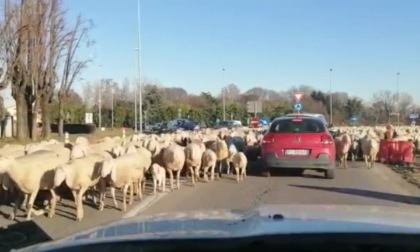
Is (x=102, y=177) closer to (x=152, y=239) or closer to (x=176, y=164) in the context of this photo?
(x=176, y=164)

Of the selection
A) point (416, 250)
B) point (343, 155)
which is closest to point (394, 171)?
point (343, 155)

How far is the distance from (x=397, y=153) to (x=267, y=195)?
39.6 feet

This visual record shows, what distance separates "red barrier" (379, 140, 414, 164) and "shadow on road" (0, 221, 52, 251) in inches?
869

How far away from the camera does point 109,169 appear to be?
12219mm

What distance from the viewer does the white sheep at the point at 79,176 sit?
11508mm

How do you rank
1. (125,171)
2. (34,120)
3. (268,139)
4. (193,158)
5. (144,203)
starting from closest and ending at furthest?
(125,171) < (144,203) < (193,158) < (268,139) < (34,120)

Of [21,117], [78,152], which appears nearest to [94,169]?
[78,152]

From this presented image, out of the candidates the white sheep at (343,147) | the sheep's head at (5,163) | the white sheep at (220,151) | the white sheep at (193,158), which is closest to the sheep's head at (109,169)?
the sheep's head at (5,163)

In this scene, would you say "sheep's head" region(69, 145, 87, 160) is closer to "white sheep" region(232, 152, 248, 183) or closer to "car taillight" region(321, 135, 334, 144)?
"white sheep" region(232, 152, 248, 183)

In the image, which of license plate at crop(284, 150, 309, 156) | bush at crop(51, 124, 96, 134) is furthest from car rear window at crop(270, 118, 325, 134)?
bush at crop(51, 124, 96, 134)

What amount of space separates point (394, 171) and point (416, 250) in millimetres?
19262

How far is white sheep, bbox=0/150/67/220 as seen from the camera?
11.6 metres

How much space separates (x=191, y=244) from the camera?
2611mm

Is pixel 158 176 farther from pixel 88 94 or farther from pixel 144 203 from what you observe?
pixel 88 94
